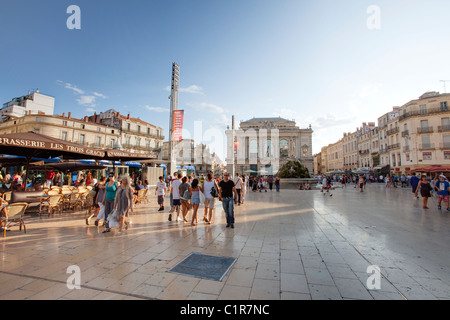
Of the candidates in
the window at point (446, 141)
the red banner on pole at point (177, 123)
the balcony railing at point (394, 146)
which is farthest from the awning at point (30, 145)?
the balcony railing at point (394, 146)

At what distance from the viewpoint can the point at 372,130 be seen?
47.8 metres

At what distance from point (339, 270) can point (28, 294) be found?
14.8ft

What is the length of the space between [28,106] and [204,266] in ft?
152

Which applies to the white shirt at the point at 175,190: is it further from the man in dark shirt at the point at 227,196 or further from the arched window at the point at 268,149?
the arched window at the point at 268,149

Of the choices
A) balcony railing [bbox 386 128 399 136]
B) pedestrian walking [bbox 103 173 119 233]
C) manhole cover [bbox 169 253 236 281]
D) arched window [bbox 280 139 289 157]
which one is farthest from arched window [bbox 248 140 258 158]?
manhole cover [bbox 169 253 236 281]

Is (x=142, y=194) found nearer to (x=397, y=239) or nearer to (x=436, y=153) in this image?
(x=397, y=239)

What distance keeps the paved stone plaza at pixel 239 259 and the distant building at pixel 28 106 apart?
39503 millimetres

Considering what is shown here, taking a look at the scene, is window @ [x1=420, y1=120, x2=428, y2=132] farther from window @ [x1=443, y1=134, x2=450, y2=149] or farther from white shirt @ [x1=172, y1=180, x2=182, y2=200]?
white shirt @ [x1=172, y1=180, x2=182, y2=200]

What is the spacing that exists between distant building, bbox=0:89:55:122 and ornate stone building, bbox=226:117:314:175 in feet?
137

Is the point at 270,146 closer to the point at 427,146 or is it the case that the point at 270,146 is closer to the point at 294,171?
the point at 427,146

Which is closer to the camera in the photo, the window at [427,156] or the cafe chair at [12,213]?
the cafe chair at [12,213]

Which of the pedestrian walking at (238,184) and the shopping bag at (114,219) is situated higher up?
the pedestrian walking at (238,184)

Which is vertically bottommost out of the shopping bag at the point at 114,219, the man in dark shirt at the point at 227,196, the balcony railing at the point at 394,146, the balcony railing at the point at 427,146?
the shopping bag at the point at 114,219

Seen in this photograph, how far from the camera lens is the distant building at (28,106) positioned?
33406 millimetres
